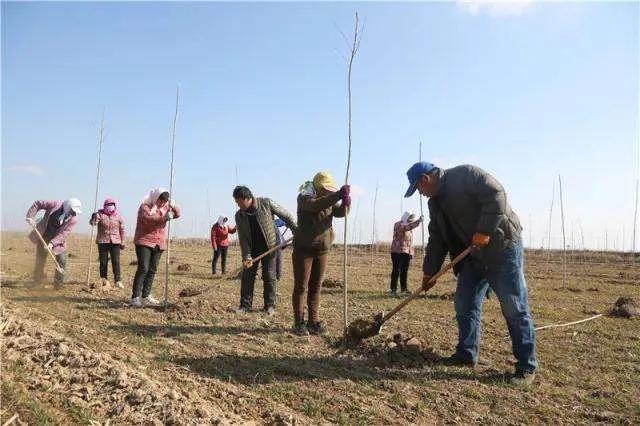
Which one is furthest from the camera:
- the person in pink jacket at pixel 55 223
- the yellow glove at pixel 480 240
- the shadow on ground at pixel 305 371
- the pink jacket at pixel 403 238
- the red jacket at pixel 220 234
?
the red jacket at pixel 220 234

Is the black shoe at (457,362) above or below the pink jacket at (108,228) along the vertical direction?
below

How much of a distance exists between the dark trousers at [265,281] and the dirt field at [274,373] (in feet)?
0.88

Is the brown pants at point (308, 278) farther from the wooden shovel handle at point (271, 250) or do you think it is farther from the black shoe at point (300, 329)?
the wooden shovel handle at point (271, 250)

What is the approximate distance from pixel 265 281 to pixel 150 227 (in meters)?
1.96

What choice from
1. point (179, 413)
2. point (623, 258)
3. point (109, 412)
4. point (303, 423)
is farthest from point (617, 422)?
point (623, 258)

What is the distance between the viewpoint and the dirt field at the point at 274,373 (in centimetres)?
315

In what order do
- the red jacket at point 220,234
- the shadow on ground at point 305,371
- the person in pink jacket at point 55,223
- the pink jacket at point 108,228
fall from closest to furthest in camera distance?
the shadow on ground at point 305,371, the person in pink jacket at point 55,223, the pink jacket at point 108,228, the red jacket at point 220,234

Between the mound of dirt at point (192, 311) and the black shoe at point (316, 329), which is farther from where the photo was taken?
the mound of dirt at point (192, 311)

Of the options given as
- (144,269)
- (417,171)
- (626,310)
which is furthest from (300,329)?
(626,310)

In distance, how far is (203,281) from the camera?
11.4 metres

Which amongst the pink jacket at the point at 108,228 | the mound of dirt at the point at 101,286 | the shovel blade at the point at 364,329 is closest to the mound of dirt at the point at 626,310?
the shovel blade at the point at 364,329

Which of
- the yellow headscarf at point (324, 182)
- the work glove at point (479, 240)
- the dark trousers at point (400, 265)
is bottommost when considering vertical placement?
the dark trousers at point (400, 265)

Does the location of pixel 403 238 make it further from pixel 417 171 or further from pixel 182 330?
pixel 417 171

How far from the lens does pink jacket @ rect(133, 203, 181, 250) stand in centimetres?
688
